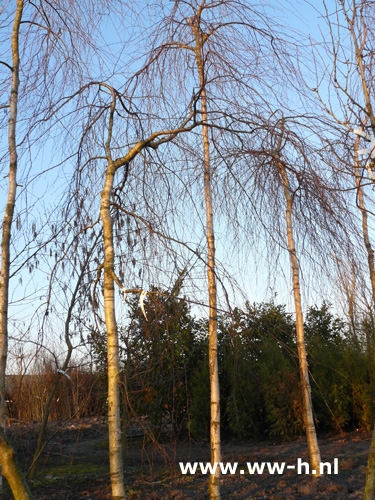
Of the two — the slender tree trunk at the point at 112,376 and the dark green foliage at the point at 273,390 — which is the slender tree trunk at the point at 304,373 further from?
the slender tree trunk at the point at 112,376

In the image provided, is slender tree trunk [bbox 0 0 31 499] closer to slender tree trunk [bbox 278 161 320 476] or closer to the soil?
the soil

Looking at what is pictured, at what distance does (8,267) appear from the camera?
3.30 metres

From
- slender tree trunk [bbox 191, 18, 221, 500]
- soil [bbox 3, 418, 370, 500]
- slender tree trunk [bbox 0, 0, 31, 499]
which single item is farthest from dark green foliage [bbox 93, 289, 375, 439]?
slender tree trunk [bbox 0, 0, 31, 499]

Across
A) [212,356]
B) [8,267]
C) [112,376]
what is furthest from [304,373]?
[8,267]

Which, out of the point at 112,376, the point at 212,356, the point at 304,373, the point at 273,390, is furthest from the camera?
the point at 273,390

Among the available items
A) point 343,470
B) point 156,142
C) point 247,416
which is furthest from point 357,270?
point 247,416

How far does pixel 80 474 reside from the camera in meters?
6.25

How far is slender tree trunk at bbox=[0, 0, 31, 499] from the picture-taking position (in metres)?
3.04

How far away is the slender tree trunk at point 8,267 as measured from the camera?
3.04 m

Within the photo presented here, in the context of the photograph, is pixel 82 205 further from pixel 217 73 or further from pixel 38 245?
pixel 217 73

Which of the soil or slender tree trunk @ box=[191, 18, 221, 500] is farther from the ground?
slender tree trunk @ box=[191, 18, 221, 500]

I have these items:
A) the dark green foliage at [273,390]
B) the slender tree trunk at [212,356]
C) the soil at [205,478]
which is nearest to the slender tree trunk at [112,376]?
the soil at [205,478]

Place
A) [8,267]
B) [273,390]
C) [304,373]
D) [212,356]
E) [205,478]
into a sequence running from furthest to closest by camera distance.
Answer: [273,390], [205,478], [304,373], [212,356], [8,267]

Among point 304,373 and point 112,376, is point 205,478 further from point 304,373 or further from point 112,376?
point 112,376
